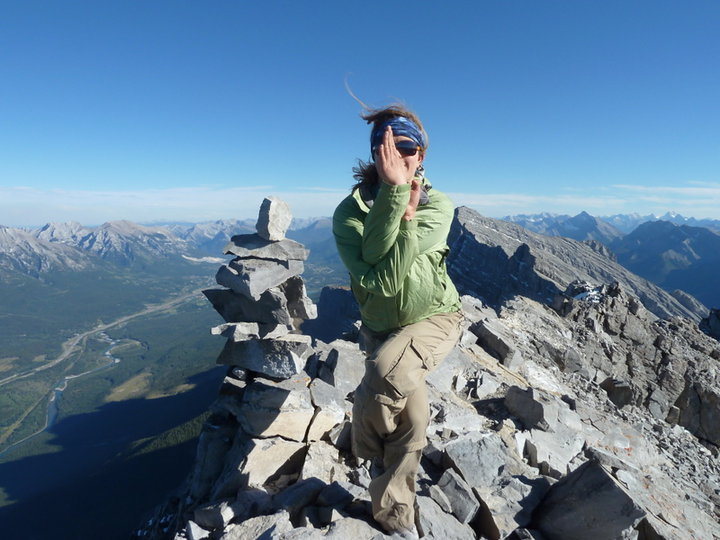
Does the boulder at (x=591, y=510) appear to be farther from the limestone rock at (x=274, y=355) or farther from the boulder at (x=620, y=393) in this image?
the boulder at (x=620, y=393)

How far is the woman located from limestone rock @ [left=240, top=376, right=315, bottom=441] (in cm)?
397

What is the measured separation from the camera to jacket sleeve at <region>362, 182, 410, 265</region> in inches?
168

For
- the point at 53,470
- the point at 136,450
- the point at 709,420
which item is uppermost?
the point at 709,420

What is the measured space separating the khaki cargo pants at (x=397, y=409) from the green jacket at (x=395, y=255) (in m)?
0.32

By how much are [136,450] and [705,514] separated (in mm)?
153392

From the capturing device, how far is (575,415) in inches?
523

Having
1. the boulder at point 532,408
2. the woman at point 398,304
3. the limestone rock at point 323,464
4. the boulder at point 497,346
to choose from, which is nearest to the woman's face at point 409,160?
the woman at point 398,304

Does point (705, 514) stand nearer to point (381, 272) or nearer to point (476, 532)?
point (476, 532)

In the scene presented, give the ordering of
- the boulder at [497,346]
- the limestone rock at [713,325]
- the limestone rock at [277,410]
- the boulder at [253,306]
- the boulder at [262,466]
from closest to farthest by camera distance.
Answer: the boulder at [262,466] → the limestone rock at [277,410] → the boulder at [253,306] → the boulder at [497,346] → the limestone rock at [713,325]

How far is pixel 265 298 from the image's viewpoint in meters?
10.7

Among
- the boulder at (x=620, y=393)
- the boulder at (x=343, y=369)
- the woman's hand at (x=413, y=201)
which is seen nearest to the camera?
the woman's hand at (x=413, y=201)

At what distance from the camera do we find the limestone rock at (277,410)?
9453mm

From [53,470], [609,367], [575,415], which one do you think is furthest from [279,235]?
[53,470]

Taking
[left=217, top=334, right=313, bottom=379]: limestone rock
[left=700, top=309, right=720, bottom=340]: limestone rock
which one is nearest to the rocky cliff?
[left=700, top=309, right=720, bottom=340]: limestone rock
